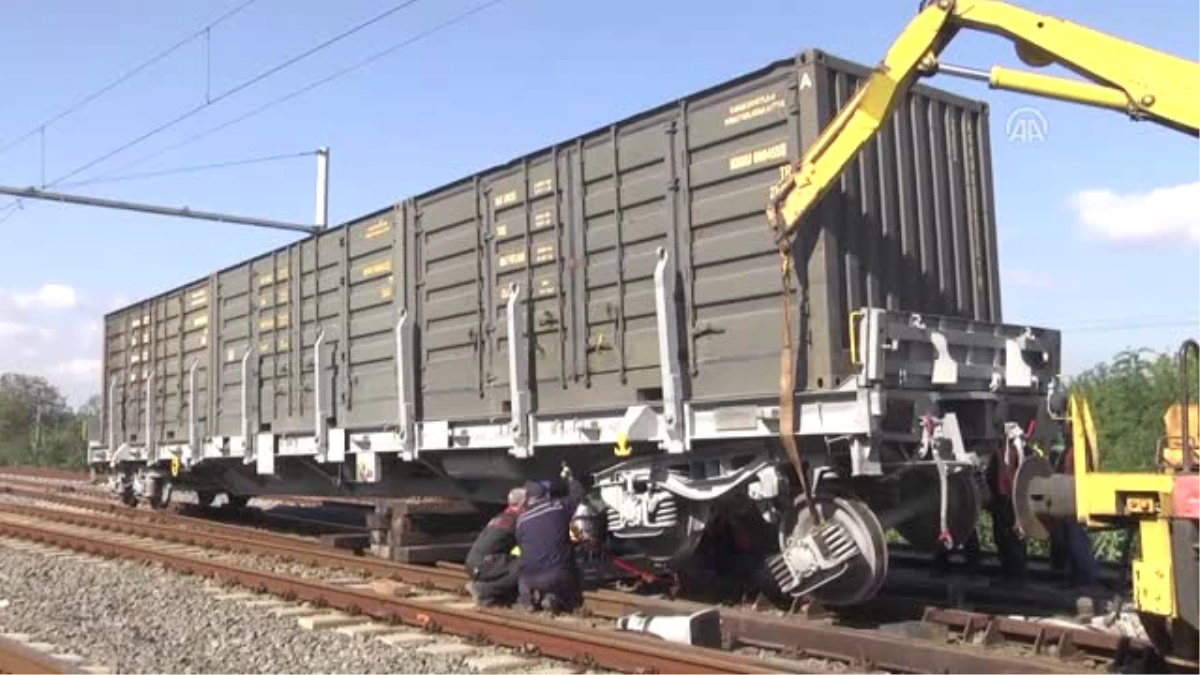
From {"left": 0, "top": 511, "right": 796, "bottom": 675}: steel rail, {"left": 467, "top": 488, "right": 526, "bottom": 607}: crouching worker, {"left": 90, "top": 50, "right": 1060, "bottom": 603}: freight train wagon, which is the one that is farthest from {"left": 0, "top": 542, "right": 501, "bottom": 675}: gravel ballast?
{"left": 90, "top": 50, "right": 1060, "bottom": 603}: freight train wagon

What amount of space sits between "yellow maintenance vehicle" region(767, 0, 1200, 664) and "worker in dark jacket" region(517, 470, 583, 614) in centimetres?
201

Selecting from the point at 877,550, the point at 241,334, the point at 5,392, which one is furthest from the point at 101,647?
the point at 5,392

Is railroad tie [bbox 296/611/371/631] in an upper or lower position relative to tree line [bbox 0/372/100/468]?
lower

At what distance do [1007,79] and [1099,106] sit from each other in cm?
67

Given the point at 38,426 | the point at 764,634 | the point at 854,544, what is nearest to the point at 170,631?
the point at 764,634

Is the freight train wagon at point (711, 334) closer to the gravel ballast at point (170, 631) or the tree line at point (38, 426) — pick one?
the gravel ballast at point (170, 631)

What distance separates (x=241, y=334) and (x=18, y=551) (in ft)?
13.2

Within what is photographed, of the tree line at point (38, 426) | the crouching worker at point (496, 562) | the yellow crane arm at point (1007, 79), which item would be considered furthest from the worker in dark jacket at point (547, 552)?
the tree line at point (38, 426)

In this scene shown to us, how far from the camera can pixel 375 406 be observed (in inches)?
501

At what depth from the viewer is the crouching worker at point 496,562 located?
937cm

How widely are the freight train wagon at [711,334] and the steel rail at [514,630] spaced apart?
1.40 m

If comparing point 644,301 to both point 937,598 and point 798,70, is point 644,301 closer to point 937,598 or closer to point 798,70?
point 798,70

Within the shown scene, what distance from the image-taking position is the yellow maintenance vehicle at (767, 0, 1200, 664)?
5062 millimetres

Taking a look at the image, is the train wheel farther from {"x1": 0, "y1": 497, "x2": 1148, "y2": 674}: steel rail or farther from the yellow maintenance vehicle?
the yellow maintenance vehicle
